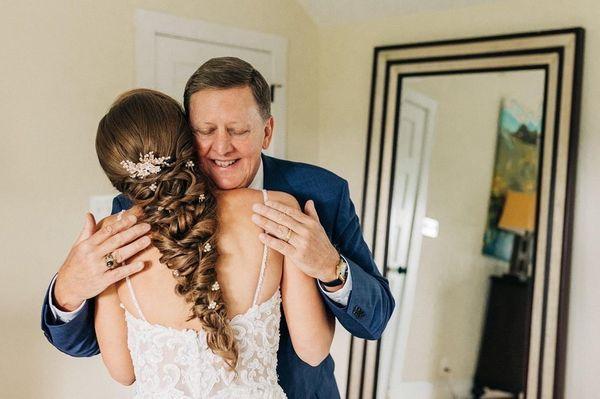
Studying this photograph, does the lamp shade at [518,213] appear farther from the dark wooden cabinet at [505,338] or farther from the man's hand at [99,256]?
the man's hand at [99,256]

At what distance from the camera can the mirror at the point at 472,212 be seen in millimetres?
2496

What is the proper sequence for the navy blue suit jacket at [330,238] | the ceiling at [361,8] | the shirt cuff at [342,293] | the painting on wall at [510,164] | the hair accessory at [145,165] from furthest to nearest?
the ceiling at [361,8] < the painting on wall at [510,164] < the navy blue suit jacket at [330,238] < the shirt cuff at [342,293] < the hair accessory at [145,165]

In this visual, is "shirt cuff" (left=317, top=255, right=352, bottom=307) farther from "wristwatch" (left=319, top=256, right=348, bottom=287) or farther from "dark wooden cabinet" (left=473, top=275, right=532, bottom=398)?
"dark wooden cabinet" (left=473, top=275, right=532, bottom=398)

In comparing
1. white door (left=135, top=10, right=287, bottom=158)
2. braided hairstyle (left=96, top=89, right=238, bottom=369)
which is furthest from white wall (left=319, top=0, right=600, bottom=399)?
braided hairstyle (left=96, top=89, right=238, bottom=369)

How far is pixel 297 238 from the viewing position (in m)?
1.28

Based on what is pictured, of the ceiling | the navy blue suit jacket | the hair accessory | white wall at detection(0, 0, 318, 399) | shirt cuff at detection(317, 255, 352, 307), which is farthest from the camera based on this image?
the ceiling

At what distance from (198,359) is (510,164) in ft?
5.98

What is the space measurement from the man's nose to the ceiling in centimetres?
191

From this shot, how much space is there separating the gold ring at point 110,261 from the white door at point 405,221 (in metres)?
1.97

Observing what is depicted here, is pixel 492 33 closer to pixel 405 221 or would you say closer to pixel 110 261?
pixel 405 221

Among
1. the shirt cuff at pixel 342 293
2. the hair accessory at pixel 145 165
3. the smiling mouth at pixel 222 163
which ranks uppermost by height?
the smiling mouth at pixel 222 163

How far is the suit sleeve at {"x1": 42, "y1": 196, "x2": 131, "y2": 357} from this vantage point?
1367 mm

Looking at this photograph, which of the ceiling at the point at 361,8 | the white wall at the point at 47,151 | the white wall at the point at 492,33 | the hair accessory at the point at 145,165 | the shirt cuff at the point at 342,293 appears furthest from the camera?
the ceiling at the point at 361,8

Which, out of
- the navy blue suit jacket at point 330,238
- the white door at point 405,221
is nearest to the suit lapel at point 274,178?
the navy blue suit jacket at point 330,238
